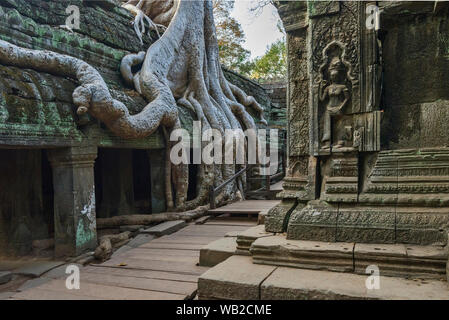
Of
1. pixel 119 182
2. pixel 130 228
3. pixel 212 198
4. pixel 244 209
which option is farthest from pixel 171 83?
pixel 130 228

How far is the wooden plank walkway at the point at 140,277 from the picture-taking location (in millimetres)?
3012

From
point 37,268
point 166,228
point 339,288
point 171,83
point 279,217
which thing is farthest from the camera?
point 171,83

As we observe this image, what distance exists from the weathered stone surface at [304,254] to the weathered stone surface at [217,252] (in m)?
0.50

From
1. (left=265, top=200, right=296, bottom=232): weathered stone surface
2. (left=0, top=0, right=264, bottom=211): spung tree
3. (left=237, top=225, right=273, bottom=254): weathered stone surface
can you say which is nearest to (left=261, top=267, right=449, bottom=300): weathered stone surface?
(left=237, top=225, right=273, bottom=254): weathered stone surface

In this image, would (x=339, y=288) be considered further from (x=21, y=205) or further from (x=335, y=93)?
(x=21, y=205)

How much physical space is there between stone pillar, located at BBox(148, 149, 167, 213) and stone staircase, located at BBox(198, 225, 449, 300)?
3898 mm

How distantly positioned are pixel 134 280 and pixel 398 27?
3.23 m

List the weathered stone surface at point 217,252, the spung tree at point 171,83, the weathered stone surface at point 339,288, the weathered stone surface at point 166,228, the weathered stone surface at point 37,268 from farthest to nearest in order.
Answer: the weathered stone surface at point 166,228
the spung tree at point 171,83
the weathered stone surface at point 37,268
the weathered stone surface at point 217,252
the weathered stone surface at point 339,288

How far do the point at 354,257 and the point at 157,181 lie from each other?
4.60 meters

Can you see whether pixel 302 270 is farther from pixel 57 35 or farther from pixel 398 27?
pixel 57 35

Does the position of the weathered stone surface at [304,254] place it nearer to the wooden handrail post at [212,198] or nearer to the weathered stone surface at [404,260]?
the weathered stone surface at [404,260]

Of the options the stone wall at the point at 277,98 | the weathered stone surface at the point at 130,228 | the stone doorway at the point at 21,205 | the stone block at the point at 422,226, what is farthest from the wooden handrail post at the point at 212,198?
the stone wall at the point at 277,98

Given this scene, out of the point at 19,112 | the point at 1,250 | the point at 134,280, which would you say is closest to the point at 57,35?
the point at 19,112

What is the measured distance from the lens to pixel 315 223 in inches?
104
